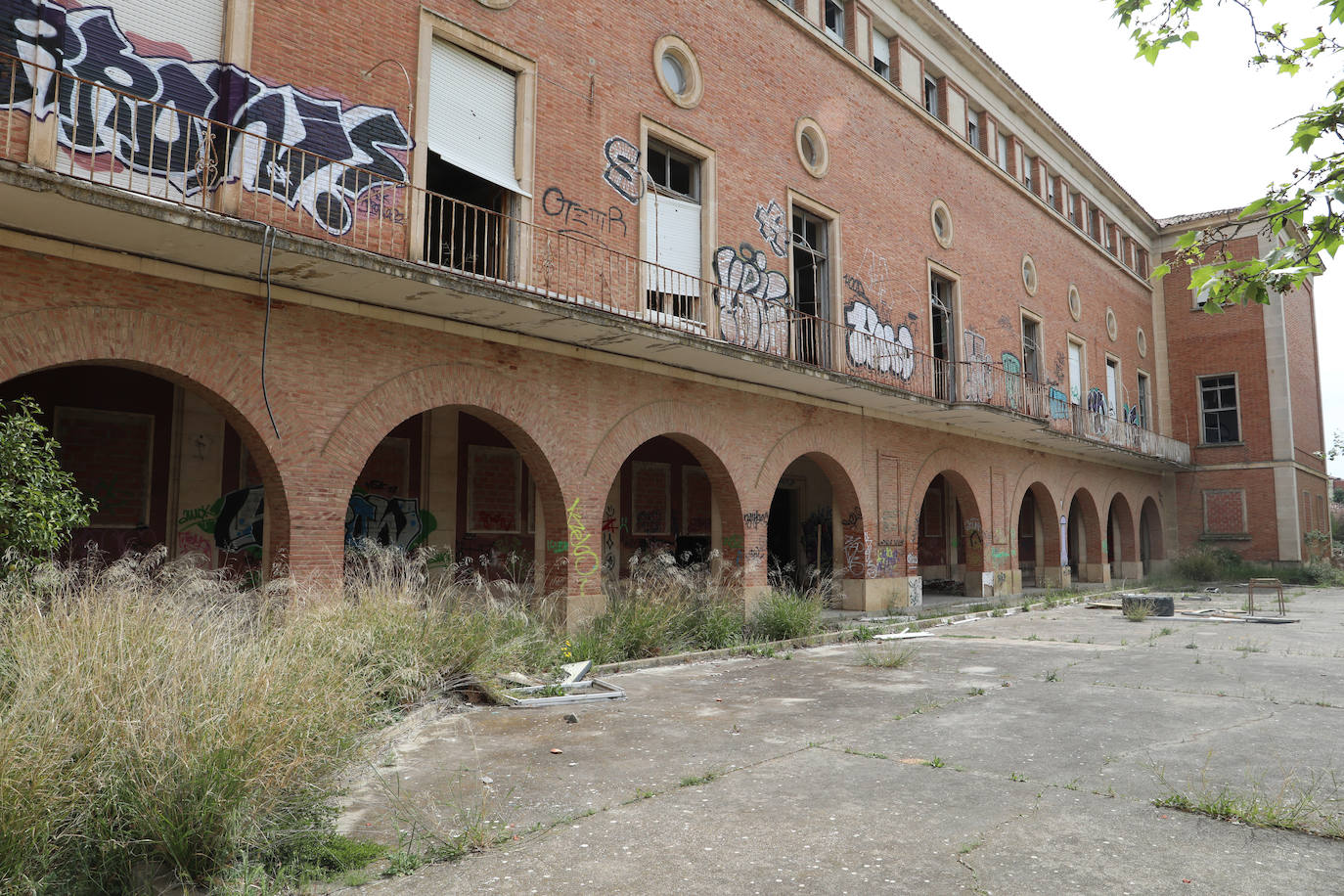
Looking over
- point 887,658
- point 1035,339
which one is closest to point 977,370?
point 1035,339

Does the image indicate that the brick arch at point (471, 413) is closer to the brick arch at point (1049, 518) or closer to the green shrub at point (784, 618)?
the green shrub at point (784, 618)

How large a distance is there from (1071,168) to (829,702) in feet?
82.0

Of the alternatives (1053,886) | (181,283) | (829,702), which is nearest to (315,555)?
(181,283)

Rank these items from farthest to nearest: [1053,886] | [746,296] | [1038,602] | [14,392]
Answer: [1038,602], [746,296], [14,392], [1053,886]

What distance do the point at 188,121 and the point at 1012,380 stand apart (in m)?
19.1

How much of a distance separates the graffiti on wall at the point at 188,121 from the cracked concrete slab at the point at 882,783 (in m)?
5.54

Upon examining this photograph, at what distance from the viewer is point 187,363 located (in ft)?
26.1

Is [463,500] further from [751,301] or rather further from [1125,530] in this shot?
[1125,530]

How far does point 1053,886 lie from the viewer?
360 cm

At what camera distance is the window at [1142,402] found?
3111cm

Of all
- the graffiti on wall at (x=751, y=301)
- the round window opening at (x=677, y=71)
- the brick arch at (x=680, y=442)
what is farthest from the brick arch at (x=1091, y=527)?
the round window opening at (x=677, y=71)

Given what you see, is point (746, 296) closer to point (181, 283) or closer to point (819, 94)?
point (819, 94)

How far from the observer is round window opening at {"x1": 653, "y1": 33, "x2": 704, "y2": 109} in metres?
13.0

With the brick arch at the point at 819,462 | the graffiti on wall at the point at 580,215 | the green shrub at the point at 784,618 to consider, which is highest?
the graffiti on wall at the point at 580,215
